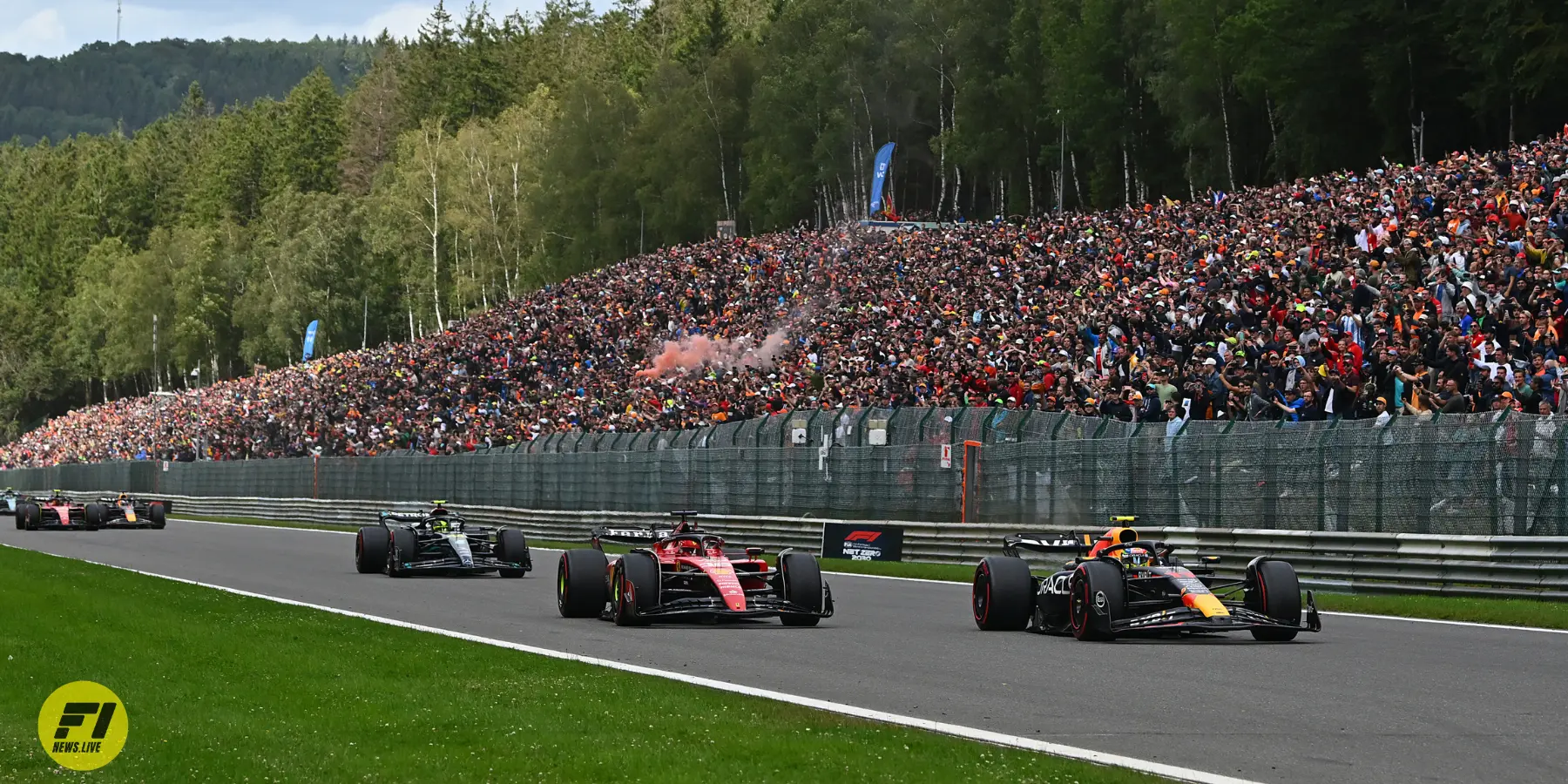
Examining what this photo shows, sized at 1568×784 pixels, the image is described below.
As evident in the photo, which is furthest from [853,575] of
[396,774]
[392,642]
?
[396,774]

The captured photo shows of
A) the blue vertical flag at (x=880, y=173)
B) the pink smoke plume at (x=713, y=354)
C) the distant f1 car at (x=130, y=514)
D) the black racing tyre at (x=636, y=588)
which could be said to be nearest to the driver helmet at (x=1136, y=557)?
the black racing tyre at (x=636, y=588)

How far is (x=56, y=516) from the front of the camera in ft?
146

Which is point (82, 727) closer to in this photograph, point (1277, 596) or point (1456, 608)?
point (1277, 596)

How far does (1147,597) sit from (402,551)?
12.4m

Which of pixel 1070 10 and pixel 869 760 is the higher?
pixel 1070 10

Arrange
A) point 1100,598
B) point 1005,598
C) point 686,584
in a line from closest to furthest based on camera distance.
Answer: point 1100,598 < point 1005,598 < point 686,584

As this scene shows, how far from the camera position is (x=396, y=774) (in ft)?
27.9

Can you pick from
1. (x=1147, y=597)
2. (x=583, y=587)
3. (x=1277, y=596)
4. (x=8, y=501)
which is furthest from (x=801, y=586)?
(x=8, y=501)

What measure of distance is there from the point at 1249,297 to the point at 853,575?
23.9 feet

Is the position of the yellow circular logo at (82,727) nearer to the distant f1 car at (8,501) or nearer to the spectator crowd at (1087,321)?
the spectator crowd at (1087,321)

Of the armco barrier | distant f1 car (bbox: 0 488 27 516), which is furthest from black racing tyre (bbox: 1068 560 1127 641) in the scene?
distant f1 car (bbox: 0 488 27 516)

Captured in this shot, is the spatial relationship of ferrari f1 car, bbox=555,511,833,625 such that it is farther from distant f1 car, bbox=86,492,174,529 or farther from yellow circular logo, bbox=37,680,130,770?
distant f1 car, bbox=86,492,174,529

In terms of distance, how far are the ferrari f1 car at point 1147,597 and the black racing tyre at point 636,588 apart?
317 cm

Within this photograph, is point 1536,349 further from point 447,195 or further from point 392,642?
point 447,195
